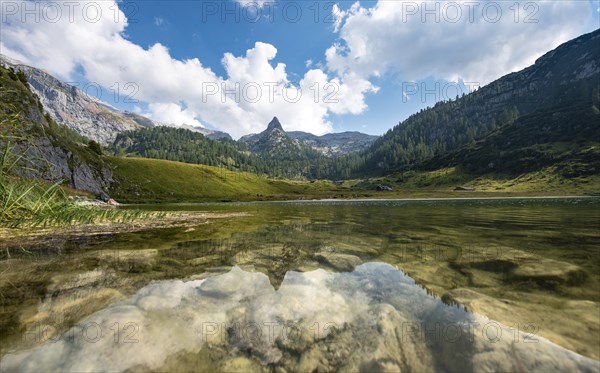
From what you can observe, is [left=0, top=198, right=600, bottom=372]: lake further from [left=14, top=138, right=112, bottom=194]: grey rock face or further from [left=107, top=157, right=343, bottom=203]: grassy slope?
[left=107, top=157, right=343, bottom=203]: grassy slope

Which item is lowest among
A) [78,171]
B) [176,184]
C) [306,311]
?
[306,311]

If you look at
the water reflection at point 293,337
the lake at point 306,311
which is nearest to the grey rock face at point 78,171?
the lake at point 306,311

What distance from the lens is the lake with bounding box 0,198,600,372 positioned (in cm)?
468

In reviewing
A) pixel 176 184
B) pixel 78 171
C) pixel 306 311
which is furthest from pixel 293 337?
pixel 176 184

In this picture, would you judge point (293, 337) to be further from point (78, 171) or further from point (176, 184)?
point (176, 184)

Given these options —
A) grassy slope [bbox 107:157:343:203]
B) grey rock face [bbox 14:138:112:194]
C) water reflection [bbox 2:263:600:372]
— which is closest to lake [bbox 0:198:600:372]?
water reflection [bbox 2:263:600:372]

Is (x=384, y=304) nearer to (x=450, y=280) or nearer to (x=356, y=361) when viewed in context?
(x=356, y=361)

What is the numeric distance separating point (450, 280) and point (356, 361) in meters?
5.47

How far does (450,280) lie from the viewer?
879 centimetres

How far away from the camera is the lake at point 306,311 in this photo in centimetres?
468

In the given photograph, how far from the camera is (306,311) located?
6859mm

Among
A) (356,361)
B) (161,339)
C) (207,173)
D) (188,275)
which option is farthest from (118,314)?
(207,173)

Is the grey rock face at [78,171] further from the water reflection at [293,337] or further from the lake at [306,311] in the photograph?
the water reflection at [293,337]

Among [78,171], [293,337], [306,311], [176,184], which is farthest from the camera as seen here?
[176,184]
